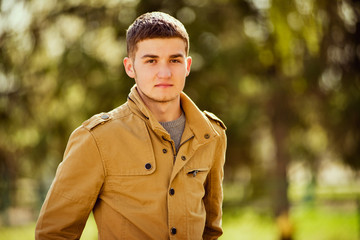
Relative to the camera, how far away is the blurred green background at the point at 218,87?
639 centimetres

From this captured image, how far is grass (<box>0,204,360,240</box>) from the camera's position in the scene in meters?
8.27

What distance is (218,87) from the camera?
7133 millimetres

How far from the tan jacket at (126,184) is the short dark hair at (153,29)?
0.28 m

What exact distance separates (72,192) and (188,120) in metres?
0.68

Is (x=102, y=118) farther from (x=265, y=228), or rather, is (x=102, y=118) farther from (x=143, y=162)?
(x=265, y=228)

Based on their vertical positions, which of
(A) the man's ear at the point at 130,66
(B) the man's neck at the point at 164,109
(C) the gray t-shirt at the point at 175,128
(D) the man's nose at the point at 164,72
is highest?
(A) the man's ear at the point at 130,66

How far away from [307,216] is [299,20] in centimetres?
831

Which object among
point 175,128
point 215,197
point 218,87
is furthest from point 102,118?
point 218,87

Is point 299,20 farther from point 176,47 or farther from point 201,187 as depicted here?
point 201,187

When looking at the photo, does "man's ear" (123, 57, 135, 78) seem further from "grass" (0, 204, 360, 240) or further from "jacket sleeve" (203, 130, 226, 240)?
"grass" (0, 204, 360, 240)

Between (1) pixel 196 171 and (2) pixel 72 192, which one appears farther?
(1) pixel 196 171

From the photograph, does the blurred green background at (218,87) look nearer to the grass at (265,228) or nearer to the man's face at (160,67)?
the grass at (265,228)

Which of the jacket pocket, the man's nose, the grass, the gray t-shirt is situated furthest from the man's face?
the grass

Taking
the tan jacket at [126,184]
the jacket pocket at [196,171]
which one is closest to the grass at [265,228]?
the jacket pocket at [196,171]
